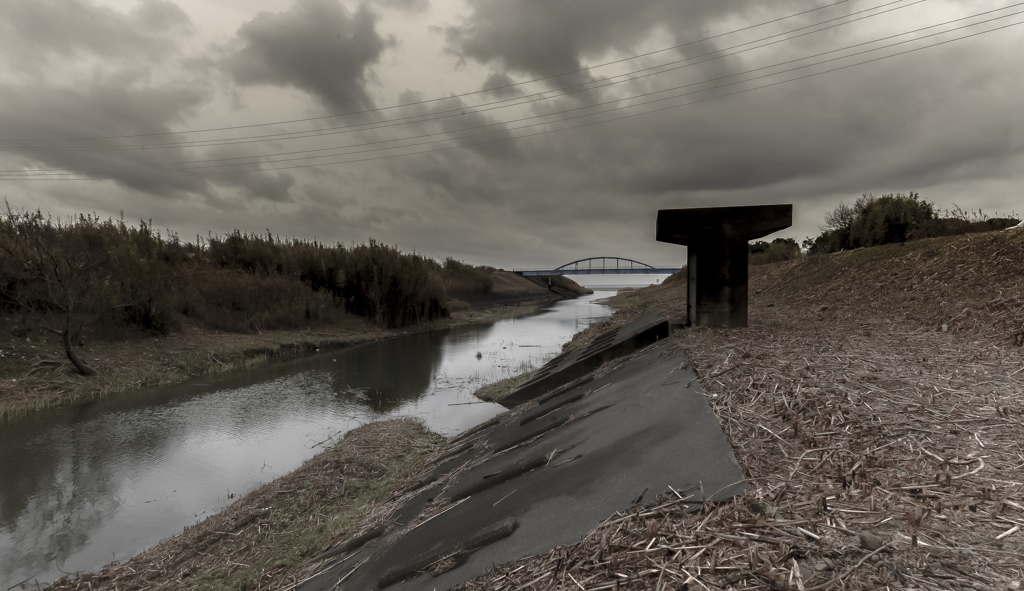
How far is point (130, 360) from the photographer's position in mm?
14828

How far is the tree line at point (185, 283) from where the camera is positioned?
43.9 ft

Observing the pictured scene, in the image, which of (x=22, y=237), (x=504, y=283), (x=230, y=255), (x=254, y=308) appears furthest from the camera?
(x=504, y=283)

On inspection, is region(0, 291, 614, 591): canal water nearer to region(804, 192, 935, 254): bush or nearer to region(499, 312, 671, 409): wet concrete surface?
region(499, 312, 671, 409): wet concrete surface

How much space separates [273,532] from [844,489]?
5.51 m

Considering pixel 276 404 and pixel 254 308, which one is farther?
pixel 254 308

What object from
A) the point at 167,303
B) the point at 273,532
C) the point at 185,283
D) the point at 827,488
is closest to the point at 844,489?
the point at 827,488

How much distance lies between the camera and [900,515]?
2178 millimetres

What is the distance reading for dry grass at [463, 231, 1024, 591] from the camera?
1.90 m

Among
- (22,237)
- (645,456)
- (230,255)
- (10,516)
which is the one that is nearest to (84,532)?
(10,516)

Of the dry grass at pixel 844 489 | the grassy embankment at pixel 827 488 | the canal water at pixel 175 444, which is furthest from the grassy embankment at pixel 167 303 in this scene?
the dry grass at pixel 844 489

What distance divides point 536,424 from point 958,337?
19.2ft

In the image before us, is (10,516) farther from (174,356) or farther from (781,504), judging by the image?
(174,356)

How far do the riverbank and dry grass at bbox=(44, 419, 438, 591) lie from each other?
907cm

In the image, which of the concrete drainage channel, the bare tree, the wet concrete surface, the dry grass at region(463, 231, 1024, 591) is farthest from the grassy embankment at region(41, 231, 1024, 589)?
the bare tree
